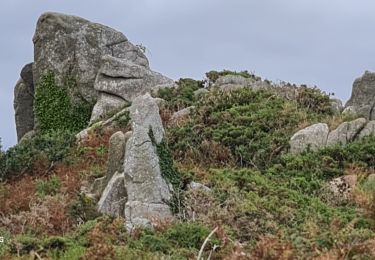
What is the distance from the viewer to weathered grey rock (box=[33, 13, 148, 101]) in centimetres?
2933

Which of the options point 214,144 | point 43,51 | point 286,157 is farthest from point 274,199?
point 43,51

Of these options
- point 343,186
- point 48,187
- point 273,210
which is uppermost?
point 48,187

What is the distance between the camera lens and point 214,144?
18703 millimetres

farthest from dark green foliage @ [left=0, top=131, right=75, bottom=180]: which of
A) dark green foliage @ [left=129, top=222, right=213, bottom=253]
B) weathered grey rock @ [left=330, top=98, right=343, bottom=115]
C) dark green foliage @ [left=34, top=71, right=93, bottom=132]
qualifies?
dark green foliage @ [left=129, top=222, right=213, bottom=253]

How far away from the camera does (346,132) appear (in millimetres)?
18875

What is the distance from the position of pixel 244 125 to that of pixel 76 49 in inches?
440

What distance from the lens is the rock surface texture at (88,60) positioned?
27.5 m

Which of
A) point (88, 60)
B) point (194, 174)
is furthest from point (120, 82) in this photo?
point (194, 174)

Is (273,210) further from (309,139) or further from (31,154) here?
(31,154)

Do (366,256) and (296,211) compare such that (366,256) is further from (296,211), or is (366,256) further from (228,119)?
(228,119)

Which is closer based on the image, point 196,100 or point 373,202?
point 373,202

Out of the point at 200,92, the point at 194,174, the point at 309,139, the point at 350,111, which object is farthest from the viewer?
the point at 200,92

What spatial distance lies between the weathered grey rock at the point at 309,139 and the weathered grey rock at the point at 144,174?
480cm

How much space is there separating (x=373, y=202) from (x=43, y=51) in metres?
20.8
